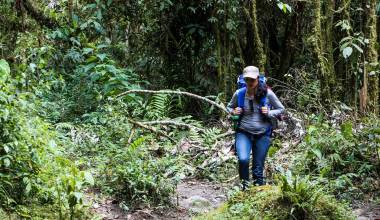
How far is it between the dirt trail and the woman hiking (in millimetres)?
841

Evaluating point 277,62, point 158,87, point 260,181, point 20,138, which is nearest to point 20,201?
point 20,138

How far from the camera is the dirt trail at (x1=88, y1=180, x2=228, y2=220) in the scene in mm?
6574

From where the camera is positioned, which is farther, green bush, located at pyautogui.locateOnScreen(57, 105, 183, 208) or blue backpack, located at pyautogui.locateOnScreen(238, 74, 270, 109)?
green bush, located at pyautogui.locateOnScreen(57, 105, 183, 208)

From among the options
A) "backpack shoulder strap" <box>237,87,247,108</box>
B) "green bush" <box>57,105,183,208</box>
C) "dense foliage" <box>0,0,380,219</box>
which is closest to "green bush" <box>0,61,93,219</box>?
"dense foliage" <box>0,0,380,219</box>

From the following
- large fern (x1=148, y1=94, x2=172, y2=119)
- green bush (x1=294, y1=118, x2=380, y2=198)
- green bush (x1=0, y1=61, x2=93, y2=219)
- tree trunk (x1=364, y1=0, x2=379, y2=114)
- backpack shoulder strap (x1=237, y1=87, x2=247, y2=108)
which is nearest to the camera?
green bush (x1=0, y1=61, x2=93, y2=219)

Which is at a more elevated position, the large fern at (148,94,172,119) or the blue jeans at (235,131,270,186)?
the large fern at (148,94,172,119)

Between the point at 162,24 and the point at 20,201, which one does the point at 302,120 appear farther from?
the point at 20,201

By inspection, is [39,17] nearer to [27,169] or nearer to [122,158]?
[122,158]

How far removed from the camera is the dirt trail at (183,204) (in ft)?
21.6

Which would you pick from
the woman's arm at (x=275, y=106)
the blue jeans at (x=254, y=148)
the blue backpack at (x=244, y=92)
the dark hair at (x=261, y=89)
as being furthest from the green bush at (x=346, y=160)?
the dark hair at (x=261, y=89)

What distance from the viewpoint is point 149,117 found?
10570 mm

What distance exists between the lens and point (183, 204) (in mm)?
7352

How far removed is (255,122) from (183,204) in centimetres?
161

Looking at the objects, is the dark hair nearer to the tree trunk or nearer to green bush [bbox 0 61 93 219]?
green bush [bbox 0 61 93 219]
